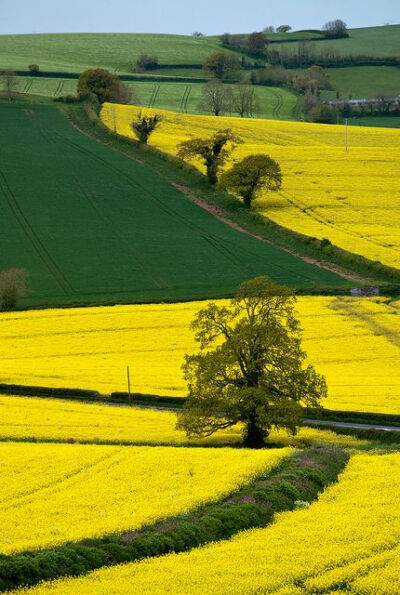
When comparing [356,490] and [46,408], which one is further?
[46,408]

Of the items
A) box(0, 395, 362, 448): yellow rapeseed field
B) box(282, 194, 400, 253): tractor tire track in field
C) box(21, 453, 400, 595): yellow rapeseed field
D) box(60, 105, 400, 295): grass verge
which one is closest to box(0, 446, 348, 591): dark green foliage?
box(21, 453, 400, 595): yellow rapeseed field

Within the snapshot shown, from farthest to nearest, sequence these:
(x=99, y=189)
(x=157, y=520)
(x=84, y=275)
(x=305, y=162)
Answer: (x=305, y=162) < (x=99, y=189) < (x=84, y=275) < (x=157, y=520)

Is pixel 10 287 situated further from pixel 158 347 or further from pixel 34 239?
pixel 34 239

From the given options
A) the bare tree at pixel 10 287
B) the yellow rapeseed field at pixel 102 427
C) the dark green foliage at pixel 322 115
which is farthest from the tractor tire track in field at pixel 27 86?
the yellow rapeseed field at pixel 102 427

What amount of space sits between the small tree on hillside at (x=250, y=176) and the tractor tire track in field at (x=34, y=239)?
22.7 meters

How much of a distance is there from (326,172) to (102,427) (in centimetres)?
8156

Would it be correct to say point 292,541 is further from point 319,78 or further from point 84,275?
point 319,78

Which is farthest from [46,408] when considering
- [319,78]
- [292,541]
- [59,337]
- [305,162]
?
[319,78]

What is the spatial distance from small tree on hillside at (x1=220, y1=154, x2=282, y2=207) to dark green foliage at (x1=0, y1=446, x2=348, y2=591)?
7386cm

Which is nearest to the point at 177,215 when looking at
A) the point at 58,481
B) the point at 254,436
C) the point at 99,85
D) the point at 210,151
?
the point at 210,151

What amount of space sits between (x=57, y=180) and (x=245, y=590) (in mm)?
95182

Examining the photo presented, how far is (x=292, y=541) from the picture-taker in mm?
25297

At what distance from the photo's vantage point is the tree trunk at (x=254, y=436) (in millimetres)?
44500

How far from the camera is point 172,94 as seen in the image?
7475 inches
